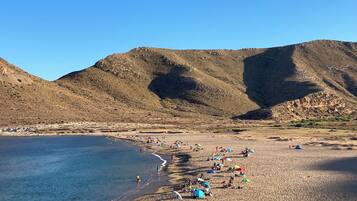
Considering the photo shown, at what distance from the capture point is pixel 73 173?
50.9 metres

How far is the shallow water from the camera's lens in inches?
1538

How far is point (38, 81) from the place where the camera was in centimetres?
17738

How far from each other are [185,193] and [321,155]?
30929 mm

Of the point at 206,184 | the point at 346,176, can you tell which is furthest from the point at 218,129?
the point at 206,184

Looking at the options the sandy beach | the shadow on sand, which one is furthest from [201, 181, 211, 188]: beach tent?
the shadow on sand

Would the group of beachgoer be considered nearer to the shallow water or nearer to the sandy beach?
the sandy beach

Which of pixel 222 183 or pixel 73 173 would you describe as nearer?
pixel 222 183

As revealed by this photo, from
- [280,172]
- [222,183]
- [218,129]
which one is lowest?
[222,183]

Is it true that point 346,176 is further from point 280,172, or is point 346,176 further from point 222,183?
point 222,183

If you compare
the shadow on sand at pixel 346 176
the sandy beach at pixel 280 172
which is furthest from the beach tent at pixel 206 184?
the shadow on sand at pixel 346 176

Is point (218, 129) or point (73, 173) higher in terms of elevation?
point (218, 129)

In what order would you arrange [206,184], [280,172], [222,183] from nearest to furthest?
[206,184], [222,183], [280,172]

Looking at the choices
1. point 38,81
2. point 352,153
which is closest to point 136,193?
point 352,153

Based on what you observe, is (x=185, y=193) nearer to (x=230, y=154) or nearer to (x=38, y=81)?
(x=230, y=154)
